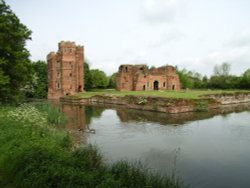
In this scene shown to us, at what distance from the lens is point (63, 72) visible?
52250mm

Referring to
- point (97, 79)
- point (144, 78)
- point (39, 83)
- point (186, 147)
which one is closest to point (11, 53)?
point (186, 147)

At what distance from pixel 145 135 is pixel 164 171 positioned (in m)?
6.23

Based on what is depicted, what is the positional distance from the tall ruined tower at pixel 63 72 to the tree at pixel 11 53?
33798mm

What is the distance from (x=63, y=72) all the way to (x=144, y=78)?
669 inches

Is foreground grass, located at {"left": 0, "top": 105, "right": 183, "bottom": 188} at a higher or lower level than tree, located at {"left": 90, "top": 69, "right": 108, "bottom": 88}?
lower

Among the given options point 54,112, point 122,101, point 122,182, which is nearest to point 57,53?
point 122,101

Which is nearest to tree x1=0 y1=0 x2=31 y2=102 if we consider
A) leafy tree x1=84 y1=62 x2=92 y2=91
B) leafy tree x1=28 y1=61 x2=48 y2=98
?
leafy tree x1=28 y1=61 x2=48 y2=98

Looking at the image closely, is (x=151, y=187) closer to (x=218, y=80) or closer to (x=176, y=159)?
(x=176, y=159)

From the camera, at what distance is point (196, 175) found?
30.1 ft

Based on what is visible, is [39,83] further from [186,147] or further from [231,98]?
[186,147]

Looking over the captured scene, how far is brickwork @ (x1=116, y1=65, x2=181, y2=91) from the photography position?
5516 cm

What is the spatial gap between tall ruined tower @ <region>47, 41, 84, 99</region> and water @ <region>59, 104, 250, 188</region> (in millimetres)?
33763

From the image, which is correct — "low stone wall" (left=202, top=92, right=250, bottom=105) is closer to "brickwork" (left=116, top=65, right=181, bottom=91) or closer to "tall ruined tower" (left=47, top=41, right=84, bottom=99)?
"brickwork" (left=116, top=65, right=181, bottom=91)

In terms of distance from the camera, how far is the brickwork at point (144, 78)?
181ft
